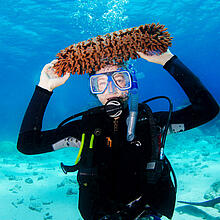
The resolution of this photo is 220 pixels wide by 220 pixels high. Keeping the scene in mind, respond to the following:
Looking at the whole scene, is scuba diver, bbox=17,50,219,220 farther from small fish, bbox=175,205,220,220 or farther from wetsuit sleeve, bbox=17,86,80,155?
small fish, bbox=175,205,220,220

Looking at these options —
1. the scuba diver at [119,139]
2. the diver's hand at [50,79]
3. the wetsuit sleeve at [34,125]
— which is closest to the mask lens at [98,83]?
the scuba diver at [119,139]

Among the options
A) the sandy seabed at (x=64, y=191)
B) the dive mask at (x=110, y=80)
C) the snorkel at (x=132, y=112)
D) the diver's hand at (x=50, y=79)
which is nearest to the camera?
the snorkel at (x=132, y=112)

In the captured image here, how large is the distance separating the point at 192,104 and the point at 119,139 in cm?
108

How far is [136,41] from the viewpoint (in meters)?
2.26

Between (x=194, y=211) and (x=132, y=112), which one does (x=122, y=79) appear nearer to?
(x=132, y=112)

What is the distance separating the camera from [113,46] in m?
2.26

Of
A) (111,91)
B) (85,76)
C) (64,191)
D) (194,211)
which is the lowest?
(194,211)

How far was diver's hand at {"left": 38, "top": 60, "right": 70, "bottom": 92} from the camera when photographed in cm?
254

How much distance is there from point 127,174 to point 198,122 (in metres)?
1.18

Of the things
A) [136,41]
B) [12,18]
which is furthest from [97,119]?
[12,18]

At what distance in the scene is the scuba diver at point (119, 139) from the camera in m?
2.25

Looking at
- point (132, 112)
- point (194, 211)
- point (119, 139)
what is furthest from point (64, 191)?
point (132, 112)

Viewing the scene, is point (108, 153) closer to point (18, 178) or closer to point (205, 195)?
point (205, 195)

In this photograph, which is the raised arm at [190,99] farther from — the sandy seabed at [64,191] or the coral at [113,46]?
the sandy seabed at [64,191]
